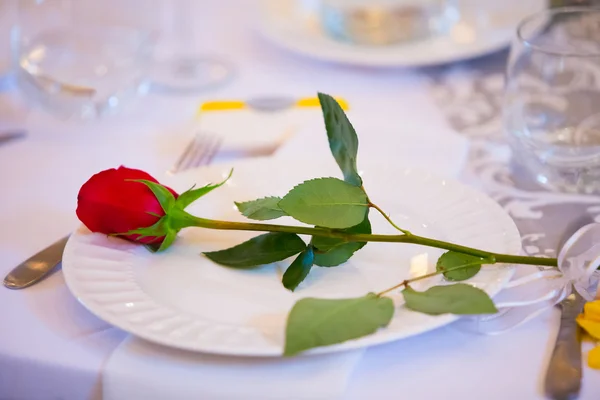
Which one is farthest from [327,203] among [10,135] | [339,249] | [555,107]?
[10,135]

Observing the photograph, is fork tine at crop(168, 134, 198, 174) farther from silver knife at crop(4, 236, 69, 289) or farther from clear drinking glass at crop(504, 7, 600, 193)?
clear drinking glass at crop(504, 7, 600, 193)

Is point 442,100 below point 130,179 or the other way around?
below

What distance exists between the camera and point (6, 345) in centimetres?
45

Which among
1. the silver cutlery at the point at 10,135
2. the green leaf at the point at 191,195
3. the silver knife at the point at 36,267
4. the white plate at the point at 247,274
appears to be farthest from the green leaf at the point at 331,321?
the silver cutlery at the point at 10,135

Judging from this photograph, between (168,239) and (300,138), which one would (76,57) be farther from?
(168,239)

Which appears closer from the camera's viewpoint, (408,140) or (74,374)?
(74,374)

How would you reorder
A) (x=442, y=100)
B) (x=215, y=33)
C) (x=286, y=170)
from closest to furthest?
(x=286, y=170) → (x=442, y=100) → (x=215, y=33)

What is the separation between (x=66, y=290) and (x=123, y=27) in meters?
0.59

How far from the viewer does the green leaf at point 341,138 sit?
45cm

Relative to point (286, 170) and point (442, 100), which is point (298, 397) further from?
point (442, 100)

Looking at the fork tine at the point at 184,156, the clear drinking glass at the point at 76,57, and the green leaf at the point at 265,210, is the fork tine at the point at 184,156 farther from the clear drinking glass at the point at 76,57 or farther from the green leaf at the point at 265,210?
the green leaf at the point at 265,210

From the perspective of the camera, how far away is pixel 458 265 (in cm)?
46

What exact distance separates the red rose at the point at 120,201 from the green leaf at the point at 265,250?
6 centimetres

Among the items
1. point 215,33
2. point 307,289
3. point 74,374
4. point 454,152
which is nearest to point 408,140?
point 454,152
